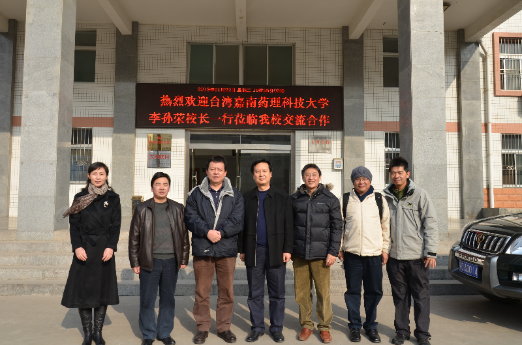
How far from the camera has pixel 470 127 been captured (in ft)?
33.9

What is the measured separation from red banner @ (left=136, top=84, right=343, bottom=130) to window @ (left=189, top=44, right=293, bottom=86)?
1.19ft

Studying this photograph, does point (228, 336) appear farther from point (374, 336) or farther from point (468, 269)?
point (468, 269)

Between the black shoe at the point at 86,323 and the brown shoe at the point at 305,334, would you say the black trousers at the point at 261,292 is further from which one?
the black shoe at the point at 86,323

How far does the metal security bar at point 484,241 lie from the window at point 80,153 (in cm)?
881

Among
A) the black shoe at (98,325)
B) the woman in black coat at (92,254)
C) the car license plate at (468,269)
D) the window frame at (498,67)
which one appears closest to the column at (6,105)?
the woman in black coat at (92,254)

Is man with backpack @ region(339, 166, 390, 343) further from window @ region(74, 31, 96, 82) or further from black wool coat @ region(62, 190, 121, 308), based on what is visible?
window @ region(74, 31, 96, 82)

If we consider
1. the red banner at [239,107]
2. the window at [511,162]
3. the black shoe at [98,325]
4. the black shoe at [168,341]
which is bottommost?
the black shoe at [168,341]

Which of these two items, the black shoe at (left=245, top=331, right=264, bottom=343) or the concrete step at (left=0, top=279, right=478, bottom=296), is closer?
the black shoe at (left=245, top=331, right=264, bottom=343)

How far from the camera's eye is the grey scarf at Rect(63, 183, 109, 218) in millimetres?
3430

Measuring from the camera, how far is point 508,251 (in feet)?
12.7

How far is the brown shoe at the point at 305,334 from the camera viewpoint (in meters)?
3.63

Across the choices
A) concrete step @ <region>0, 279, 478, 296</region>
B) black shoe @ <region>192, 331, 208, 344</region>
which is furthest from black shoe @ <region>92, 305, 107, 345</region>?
concrete step @ <region>0, 279, 478, 296</region>

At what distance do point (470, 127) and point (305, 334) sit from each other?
8897mm

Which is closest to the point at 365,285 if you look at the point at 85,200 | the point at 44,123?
the point at 85,200
